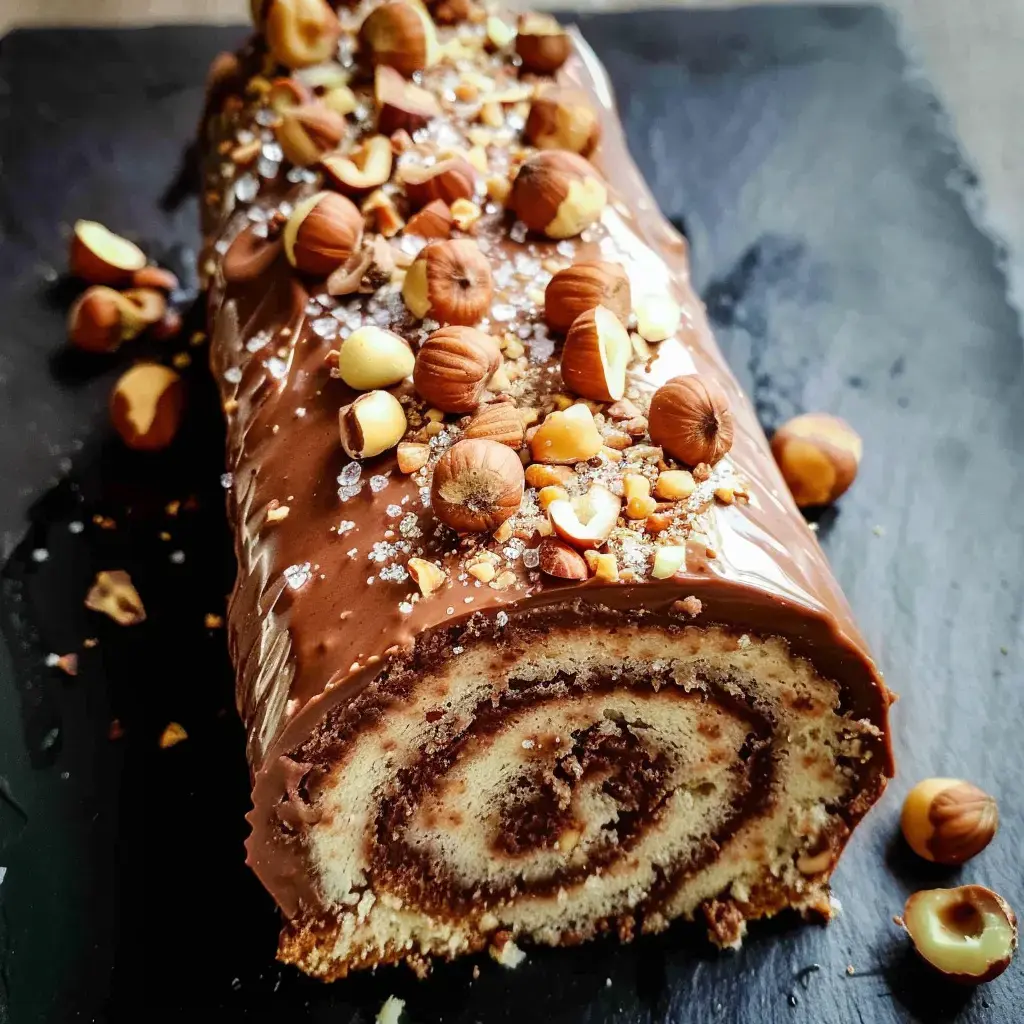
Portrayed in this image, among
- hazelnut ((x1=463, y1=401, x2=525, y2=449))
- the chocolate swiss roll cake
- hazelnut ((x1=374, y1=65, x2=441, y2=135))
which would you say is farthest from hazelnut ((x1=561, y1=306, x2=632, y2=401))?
hazelnut ((x1=374, y1=65, x2=441, y2=135))

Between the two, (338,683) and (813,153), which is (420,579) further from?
(813,153)

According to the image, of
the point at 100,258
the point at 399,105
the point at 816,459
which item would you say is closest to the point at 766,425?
the point at 816,459

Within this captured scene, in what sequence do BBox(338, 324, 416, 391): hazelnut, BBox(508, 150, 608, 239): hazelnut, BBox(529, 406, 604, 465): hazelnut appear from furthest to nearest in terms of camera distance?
BBox(508, 150, 608, 239): hazelnut → BBox(338, 324, 416, 391): hazelnut → BBox(529, 406, 604, 465): hazelnut

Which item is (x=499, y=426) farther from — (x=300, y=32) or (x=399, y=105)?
(x=300, y=32)

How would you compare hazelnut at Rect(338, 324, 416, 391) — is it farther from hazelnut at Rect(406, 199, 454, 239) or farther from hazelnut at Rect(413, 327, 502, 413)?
hazelnut at Rect(406, 199, 454, 239)

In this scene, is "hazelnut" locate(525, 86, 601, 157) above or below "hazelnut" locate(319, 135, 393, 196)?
above
